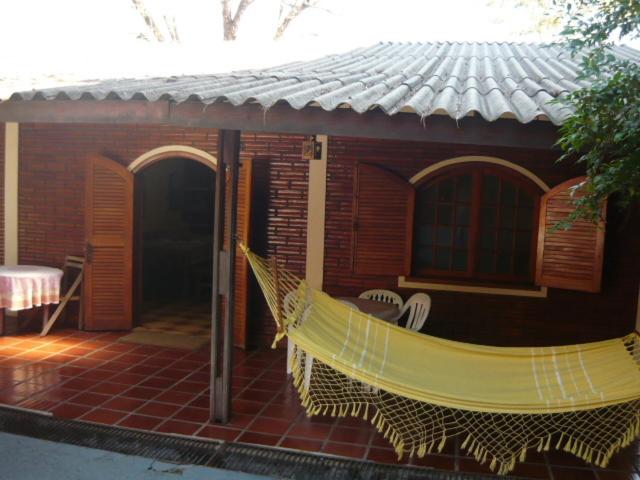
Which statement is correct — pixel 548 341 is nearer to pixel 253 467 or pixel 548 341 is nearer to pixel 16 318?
pixel 253 467

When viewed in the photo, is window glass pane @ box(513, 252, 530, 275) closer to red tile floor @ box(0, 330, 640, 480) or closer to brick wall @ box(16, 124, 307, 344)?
brick wall @ box(16, 124, 307, 344)

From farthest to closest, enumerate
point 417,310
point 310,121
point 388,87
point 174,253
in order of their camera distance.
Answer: point 174,253
point 417,310
point 388,87
point 310,121

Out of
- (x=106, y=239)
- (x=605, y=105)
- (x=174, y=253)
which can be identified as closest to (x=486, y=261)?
(x=605, y=105)

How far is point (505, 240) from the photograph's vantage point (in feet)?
21.5

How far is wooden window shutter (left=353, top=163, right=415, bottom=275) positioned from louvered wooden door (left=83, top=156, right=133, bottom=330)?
251cm

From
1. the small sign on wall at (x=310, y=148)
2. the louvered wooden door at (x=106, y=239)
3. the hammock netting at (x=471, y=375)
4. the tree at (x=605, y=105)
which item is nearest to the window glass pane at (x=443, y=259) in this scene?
the small sign on wall at (x=310, y=148)

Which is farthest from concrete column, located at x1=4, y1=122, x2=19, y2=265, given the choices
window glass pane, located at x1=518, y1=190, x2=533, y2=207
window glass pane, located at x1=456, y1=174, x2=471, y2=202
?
window glass pane, located at x1=518, y1=190, x2=533, y2=207

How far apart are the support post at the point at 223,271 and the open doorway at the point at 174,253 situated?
7.24 ft

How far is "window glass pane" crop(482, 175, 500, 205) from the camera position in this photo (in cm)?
650

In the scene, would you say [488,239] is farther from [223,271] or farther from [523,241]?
[223,271]

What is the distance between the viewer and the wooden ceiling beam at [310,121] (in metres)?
3.89

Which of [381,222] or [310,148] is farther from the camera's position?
[381,222]

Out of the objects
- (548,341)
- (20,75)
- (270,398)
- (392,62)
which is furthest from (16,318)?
(548,341)

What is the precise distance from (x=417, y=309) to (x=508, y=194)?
147 cm
